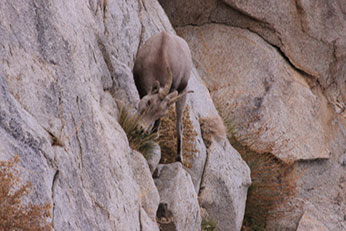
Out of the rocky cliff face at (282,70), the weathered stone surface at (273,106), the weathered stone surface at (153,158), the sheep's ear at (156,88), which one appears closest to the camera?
the sheep's ear at (156,88)

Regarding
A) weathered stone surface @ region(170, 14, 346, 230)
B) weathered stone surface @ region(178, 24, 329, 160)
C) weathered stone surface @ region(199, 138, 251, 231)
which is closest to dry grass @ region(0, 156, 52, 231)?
weathered stone surface @ region(199, 138, 251, 231)

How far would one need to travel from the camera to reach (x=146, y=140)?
720 centimetres

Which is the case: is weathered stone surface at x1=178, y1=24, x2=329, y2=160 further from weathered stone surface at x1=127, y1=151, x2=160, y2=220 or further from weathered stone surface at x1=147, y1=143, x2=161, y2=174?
weathered stone surface at x1=127, y1=151, x2=160, y2=220

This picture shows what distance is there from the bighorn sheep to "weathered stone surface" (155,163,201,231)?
2.17 feet

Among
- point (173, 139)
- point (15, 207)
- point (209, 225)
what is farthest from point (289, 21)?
point (15, 207)

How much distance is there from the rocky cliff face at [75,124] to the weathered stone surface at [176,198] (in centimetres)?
1

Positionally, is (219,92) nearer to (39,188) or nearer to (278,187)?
(278,187)

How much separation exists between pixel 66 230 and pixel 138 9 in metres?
5.72

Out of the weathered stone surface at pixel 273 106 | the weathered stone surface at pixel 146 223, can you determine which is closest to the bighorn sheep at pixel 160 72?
the weathered stone surface at pixel 146 223

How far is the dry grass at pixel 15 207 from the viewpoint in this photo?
3.92m

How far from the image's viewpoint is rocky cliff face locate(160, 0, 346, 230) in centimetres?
1214

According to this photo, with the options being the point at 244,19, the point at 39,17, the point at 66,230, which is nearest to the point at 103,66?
the point at 39,17

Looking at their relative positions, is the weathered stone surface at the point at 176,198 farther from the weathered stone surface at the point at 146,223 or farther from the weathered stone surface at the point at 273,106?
the weathered stone surface at the point at 273,106

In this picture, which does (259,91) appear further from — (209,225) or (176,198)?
(176,198)
